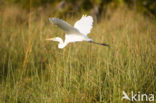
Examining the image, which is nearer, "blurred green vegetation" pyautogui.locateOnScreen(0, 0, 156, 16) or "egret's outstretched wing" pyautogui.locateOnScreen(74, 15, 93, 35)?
"egret's outstretched wing" pyautogui.locateOnScreen(74, 15, 93, 35)

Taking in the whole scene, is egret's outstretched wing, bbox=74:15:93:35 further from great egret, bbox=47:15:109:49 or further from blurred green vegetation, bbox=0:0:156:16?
blurred green vegetation, bbox=0:0:156:16

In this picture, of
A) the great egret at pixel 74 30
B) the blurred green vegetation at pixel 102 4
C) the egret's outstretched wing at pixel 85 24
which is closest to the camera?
the great egret at pixel 74 30

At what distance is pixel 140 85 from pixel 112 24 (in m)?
3.88

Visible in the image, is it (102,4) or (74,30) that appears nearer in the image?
(74,30)

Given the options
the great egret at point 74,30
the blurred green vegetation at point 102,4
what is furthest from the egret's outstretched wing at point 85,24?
the blurred green vegetation at point 102,4

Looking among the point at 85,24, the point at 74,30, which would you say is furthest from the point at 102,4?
the point at 74,30

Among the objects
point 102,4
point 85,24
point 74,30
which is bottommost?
point 74,30

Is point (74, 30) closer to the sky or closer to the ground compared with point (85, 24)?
closer to the ground

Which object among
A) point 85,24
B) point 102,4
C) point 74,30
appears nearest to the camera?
point 74,30

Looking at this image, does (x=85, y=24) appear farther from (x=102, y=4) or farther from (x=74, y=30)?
(x=102, y=4)

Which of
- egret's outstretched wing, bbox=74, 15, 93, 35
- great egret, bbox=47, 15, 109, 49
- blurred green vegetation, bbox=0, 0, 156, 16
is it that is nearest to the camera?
great egret, bbox=47, 15, 109, 49

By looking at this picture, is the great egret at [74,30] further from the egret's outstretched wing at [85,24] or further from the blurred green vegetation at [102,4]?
the blurred green vegetation at [102,4]

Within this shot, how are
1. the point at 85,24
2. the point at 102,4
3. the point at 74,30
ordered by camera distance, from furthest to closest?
the point at 102,4, the point at 85,24, the point at 74,30

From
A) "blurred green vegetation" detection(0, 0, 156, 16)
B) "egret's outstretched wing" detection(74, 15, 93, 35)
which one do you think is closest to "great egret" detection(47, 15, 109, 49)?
"egret's outstretched wing" detection(74, 15, 93, 35)
